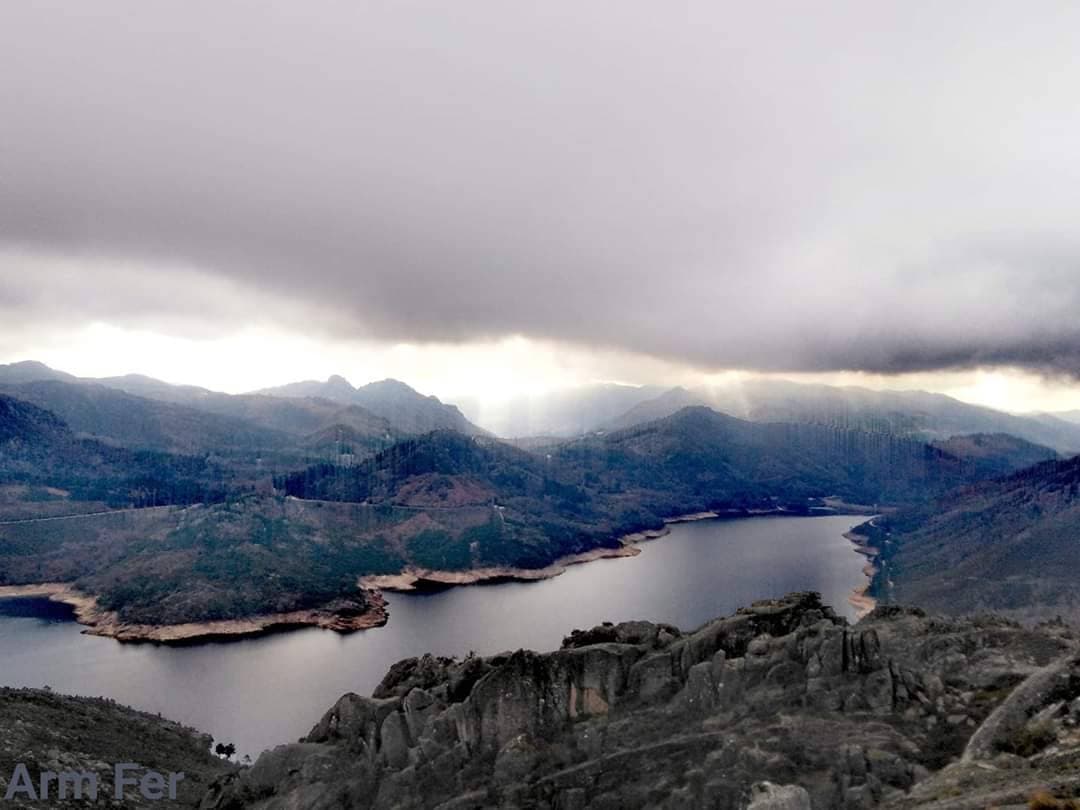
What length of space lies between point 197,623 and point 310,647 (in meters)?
30.5

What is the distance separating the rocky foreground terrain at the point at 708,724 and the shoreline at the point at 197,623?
107820mm

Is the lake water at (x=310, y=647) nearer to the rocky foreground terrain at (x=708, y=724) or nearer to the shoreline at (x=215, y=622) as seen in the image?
the shoreline at (x=215, y=622)

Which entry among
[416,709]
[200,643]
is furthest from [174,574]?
[416,709]

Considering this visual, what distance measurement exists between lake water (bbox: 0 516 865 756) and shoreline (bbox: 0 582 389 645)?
3469 millimetres

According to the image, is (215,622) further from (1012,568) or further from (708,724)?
(1012,568)

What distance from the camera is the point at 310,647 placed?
454 feet

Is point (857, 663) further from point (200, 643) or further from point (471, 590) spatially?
point (471, 590)

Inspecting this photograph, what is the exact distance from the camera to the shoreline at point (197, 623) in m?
144

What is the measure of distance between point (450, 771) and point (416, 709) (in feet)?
18.0

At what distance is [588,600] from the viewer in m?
177

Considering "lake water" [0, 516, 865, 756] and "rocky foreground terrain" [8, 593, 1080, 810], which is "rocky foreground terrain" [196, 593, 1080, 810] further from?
"lake water" [0, 516, 865, 756]

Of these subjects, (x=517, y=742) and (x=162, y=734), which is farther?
(x=162, y=734)

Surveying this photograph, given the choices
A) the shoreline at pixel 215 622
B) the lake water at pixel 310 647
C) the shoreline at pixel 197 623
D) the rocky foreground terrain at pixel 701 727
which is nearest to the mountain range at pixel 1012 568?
the shoreline at pixel 215 622

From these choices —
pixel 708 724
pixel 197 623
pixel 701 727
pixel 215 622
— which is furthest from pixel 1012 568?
pixel 197 623
